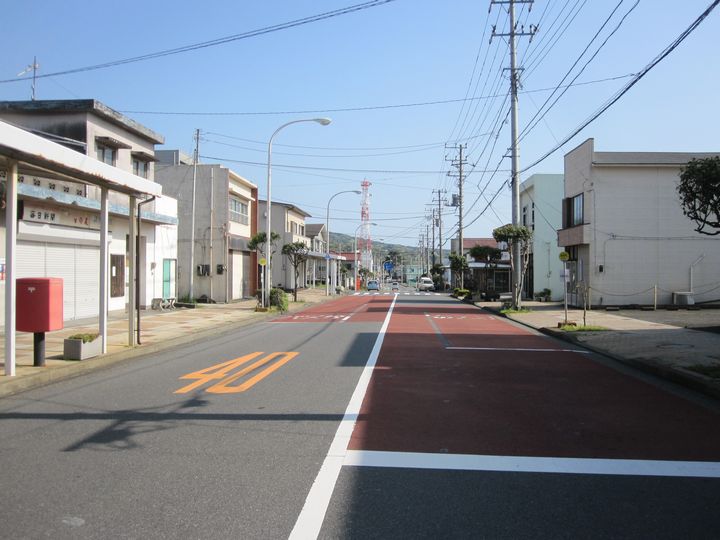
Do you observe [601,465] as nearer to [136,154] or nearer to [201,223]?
[136,154]

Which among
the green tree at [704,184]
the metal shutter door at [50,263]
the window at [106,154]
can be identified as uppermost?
the window at [106,154]

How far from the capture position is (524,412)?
25.1ft

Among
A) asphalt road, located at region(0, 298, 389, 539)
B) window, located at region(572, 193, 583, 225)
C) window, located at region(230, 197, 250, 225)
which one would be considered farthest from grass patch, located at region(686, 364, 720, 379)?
window, located at region(230, 197, 250, 225)

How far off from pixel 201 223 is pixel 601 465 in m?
31.2

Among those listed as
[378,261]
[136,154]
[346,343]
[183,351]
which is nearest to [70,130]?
[136,154]

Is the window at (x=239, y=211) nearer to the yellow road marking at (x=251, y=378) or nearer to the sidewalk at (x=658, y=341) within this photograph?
the sidewalk at (x=658, y=341)

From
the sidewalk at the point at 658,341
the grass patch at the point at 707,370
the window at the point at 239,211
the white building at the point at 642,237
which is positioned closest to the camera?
the grass patch at the point at 707,370

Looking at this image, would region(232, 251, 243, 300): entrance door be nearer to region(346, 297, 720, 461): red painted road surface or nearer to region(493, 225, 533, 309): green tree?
region(493, 225, 533, 309): green tree

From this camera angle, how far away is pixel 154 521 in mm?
4211

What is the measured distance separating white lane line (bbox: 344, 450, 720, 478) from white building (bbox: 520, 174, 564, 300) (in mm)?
39473

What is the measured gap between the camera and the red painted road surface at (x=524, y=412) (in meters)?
6.15

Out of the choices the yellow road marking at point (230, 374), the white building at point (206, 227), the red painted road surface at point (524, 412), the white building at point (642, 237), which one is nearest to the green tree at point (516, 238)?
the white building at point (642, 237)

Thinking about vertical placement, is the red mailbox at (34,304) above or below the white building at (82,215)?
below

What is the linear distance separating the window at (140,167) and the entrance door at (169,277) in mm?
4212
